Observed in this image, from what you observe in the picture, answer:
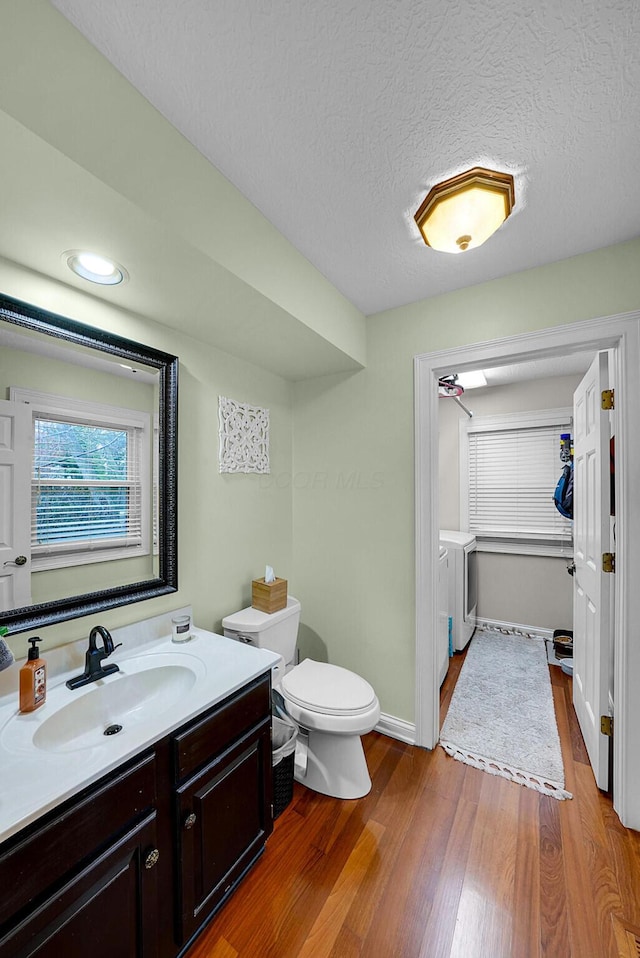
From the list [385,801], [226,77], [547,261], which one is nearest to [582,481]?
[547,261]

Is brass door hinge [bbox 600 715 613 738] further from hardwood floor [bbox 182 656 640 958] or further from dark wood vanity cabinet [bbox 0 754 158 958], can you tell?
dark wood vanity cabinet [bbox 0 754 158 958]

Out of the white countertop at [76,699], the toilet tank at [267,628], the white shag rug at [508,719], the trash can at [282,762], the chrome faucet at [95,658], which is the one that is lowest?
the white shag rug at [508,719]

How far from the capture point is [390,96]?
3.38 ft

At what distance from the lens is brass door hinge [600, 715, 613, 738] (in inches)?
67.8

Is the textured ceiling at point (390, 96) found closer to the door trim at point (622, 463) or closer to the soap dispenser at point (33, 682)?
the door trim at point (622, 463)

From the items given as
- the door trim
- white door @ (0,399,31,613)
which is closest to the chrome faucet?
white door @ (0,399,31,613)

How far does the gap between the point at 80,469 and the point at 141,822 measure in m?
1.10

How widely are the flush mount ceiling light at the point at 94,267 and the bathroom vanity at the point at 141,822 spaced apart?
4.58 feet

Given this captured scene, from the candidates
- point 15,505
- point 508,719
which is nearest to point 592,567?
point 508,719

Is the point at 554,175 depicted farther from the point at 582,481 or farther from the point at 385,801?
the point at 385,801

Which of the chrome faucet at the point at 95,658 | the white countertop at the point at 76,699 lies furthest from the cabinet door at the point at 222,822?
the chrome faucet at the point at 95,658

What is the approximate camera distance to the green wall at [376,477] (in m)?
1.90

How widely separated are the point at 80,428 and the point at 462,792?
7.51 ft

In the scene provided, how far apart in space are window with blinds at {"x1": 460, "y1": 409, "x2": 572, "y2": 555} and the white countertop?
2923mm
